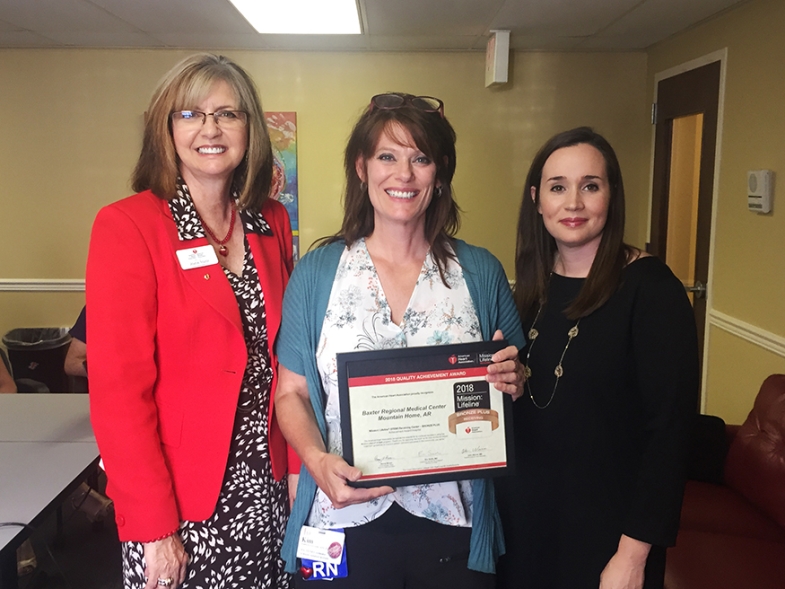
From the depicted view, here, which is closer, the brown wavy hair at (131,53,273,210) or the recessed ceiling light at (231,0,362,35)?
the brown wavy hair at (131,53,273,210)

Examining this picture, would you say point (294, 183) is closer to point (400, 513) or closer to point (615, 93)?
point (615, 93)

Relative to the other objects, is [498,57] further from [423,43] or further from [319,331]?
[319,331]

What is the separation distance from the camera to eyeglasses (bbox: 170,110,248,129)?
146 cm

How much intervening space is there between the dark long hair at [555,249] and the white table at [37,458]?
4.73 ft

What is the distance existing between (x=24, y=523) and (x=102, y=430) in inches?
21.1

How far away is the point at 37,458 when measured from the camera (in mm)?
2025

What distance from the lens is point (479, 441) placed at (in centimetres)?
130

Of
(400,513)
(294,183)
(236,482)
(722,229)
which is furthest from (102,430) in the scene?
(294,183)

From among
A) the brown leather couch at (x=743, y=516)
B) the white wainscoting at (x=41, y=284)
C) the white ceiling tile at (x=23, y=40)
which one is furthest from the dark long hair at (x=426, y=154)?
the white wainscoting at (x=41, y=284)

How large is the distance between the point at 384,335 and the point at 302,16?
301 centimetres

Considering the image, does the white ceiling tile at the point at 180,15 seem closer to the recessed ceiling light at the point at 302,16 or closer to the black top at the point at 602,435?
the recessed ceiling light at the point at 302,16

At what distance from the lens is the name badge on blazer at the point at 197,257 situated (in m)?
1.39

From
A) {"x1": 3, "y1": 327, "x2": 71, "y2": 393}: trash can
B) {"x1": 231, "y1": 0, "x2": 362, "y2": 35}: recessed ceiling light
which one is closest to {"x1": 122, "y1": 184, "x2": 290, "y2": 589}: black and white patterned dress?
{"x1": 231, "y1": 0, "x2": 362, "y2": 35}: recessed ceiling light

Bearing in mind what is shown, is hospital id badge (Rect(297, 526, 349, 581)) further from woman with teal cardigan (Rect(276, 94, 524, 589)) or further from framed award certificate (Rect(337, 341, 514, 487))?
framed award certificate (Rect(337, 341, 514, 487))
